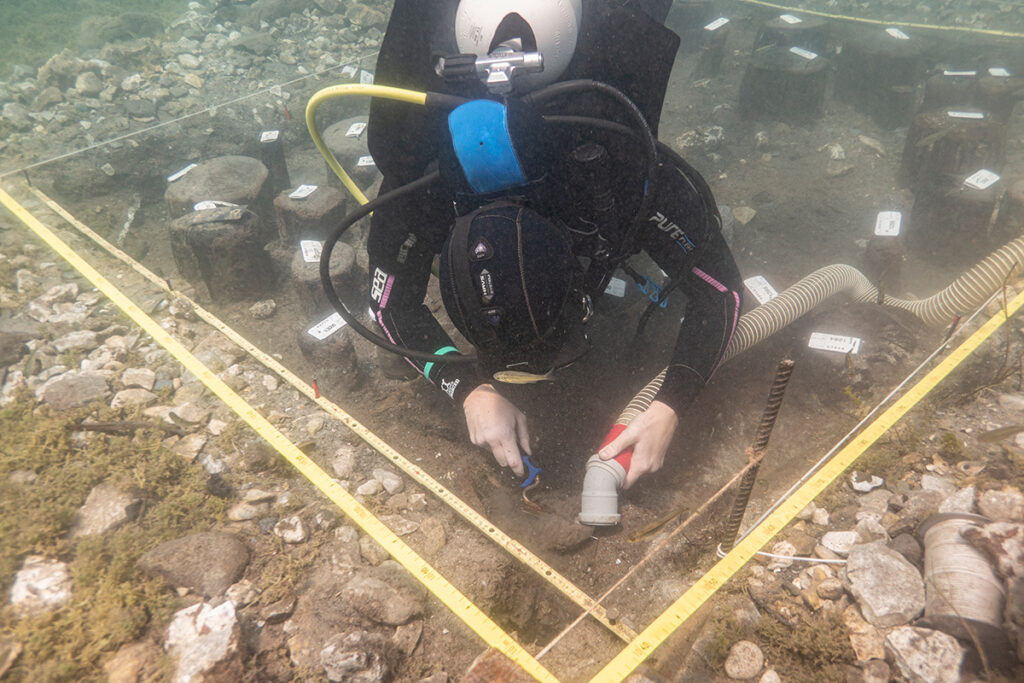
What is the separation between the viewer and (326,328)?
140 inches

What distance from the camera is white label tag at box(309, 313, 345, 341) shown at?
3.51 metres

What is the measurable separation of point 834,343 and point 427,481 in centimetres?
253

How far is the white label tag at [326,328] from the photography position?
3506 mm

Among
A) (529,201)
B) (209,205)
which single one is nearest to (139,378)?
(209,205)

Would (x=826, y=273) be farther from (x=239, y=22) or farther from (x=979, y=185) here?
(x=239, y=22)

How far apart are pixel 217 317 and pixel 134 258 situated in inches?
50.7

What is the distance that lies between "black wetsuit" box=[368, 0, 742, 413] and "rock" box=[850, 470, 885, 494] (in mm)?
771

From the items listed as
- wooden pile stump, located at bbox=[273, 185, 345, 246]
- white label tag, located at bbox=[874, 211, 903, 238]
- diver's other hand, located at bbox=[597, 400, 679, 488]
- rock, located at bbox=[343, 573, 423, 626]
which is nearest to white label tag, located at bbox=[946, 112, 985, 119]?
white label tag, located at bbox=[874, 211, 903, 238]

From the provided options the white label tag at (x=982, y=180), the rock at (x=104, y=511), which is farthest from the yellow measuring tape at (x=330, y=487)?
the white label tag at (x=982, y=180)

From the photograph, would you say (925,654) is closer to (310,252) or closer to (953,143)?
(310,252)

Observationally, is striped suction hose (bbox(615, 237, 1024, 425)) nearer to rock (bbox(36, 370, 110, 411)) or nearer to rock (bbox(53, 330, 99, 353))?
rock (bbox(36, 370, 110, 411))

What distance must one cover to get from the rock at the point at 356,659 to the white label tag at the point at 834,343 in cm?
286

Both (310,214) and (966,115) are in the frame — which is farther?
(966,115)

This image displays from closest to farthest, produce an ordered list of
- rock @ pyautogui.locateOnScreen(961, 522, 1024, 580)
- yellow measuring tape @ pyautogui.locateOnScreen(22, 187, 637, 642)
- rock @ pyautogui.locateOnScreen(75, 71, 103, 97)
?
rock @ pyautogui.locateOnScreen(961, 522, 1024, 580) → yellow measuring tape @ pyautogui.locateOnScreen(22, 187, 637, 642) → rock @ pyautogui.locateOnScreen(75, 71, 103, 97)
